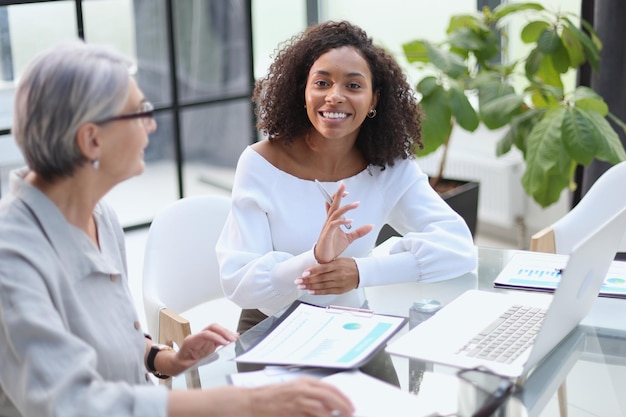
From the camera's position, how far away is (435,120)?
140 inches

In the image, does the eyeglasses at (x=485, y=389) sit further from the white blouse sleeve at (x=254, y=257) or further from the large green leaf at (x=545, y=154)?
the large green leaf at (x=545, y=154)

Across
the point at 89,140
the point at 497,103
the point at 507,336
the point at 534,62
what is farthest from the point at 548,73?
the point at 89,140

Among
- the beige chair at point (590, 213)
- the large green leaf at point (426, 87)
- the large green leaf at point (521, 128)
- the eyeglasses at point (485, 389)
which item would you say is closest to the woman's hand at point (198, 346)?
the eyeglasses at point (485, 389)

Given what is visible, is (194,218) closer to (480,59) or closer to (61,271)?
(61,271)

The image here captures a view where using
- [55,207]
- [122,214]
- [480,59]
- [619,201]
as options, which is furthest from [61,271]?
[122,214]

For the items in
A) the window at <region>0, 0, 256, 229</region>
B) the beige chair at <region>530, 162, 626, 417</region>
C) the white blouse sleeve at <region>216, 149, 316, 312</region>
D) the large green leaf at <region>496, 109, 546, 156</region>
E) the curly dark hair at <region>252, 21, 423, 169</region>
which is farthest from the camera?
the window at <region>0, 0, 256, 229</region>

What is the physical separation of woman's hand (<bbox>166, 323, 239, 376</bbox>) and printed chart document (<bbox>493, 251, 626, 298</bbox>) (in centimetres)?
73

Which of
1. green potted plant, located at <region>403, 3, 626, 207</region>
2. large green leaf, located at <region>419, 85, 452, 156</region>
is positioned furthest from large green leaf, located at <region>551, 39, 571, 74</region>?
large green leaf, located at <region>419, 85, 452, 156</region>

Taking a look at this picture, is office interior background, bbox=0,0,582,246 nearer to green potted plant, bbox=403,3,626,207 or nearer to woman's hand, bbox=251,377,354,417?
green potted plant, bbox=403,3,626,207

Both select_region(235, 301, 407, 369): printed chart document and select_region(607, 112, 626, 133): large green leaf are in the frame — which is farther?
select_region(607, 112, 626, 133): large green leaf

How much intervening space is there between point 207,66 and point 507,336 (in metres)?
3.36

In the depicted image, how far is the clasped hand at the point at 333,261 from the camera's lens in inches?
81.9

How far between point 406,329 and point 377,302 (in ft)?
0.81

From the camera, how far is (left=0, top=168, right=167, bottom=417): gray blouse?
1375 millimetres
